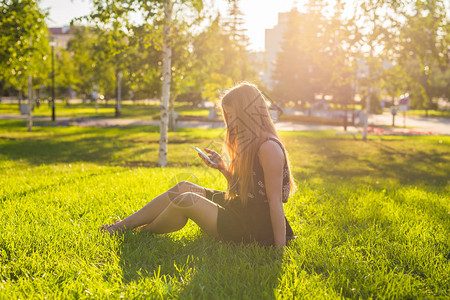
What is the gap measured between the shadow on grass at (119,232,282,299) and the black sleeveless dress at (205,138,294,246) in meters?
0.11

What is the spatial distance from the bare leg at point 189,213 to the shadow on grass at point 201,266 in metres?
0.18

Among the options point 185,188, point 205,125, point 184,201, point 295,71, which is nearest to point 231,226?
point 184,201

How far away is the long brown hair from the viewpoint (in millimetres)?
3598

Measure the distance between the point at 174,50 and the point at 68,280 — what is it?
13.4 m

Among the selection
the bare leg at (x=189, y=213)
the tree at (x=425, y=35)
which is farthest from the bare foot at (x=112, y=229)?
the tree at (x=425, y=35)

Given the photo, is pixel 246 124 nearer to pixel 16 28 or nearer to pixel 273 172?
pixel 273 172

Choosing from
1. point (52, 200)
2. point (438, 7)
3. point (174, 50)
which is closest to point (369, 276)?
point (52, 200)

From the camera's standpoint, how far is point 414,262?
3.58m

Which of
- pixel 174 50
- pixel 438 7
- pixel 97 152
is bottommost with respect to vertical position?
pixel 97 152

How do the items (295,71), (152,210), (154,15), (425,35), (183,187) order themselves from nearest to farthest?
(152,210) → (183,187) → (154,15) → (425,35) → (295,71)

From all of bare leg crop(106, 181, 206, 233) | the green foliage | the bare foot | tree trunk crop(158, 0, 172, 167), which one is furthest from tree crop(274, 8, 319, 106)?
the bare foot

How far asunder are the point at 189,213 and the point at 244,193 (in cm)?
61

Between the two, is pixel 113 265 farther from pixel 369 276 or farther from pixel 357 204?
pixel 357 204

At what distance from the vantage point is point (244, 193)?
3.71m
